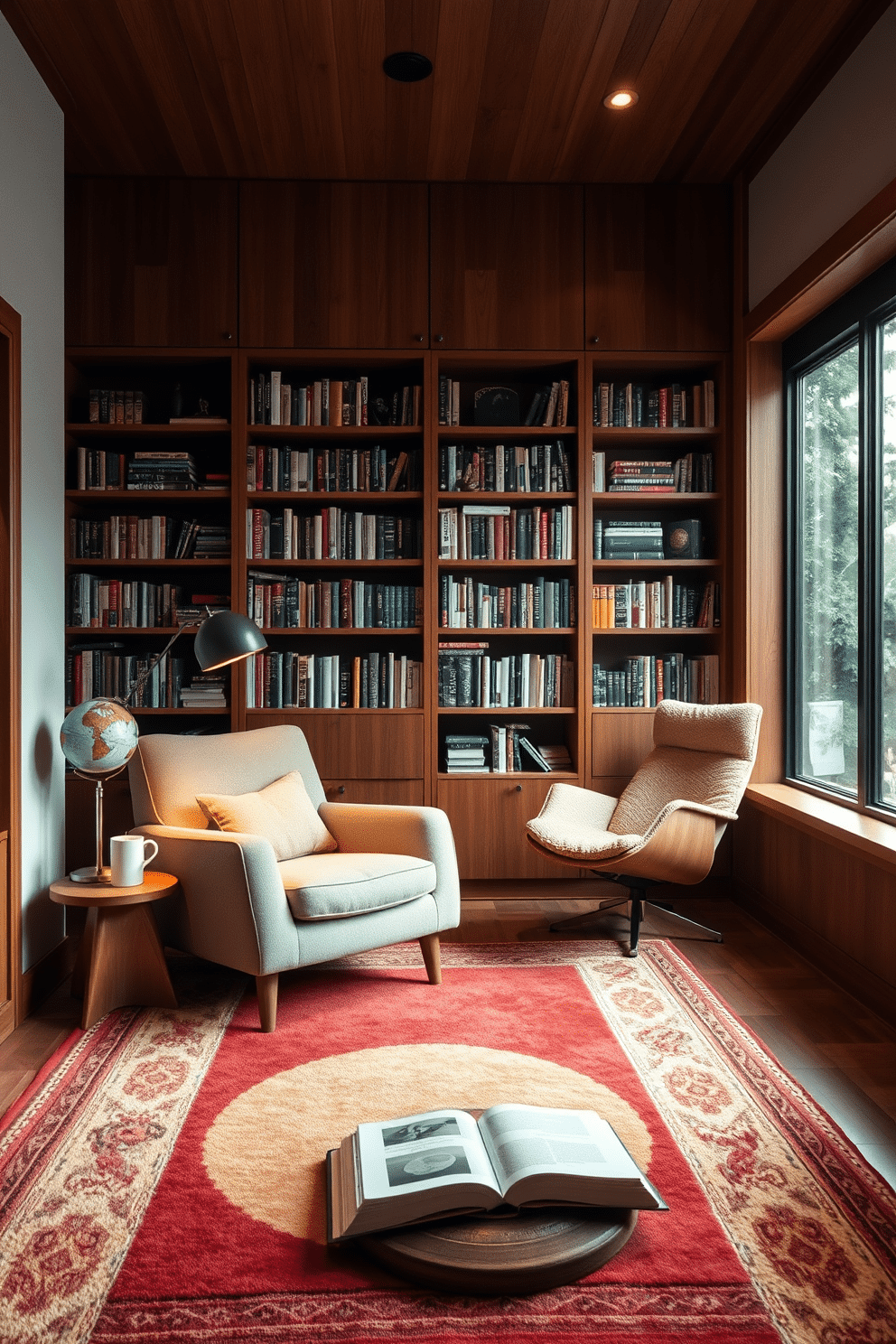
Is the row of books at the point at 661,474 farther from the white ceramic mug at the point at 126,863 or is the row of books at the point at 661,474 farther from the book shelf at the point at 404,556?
the white ceramic mug at the point at 126,863

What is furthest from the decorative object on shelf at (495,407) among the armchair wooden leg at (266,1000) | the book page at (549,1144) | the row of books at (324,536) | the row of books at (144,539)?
the book page at (549,1144)

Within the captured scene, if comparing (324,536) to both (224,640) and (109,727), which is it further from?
(109,727)

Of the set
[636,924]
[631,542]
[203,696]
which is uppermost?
[631,542]

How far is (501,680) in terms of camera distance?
171 inches

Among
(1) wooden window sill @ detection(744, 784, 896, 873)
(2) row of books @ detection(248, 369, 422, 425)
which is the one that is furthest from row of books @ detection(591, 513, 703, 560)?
(1) wooden window sill @ detection(744, 784, 896, 873)

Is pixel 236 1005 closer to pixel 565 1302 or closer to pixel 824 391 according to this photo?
pixel 565 1302

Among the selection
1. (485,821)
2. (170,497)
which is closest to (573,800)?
(485,821)

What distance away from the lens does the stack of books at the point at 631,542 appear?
4367mm

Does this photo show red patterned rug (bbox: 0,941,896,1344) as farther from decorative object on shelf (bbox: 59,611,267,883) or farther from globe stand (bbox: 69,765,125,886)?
decorative object on shelf (bbox: 59,611,267,883)

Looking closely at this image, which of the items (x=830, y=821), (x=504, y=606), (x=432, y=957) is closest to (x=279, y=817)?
(x=432, y=957)

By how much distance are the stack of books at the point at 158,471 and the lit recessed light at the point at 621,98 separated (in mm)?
2169

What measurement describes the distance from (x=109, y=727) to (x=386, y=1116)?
5.15ft

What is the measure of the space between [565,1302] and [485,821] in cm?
264

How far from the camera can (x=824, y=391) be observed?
12.5 feet
